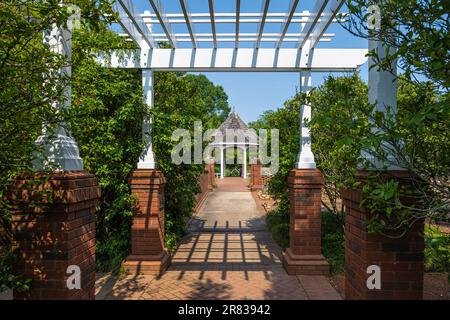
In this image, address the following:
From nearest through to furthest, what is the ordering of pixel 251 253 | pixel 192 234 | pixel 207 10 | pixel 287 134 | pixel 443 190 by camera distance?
1. pixel 443 190
2. pixel 207 10
3. pixel 251 253
4. pixel 287 134
5. pixel 192 234

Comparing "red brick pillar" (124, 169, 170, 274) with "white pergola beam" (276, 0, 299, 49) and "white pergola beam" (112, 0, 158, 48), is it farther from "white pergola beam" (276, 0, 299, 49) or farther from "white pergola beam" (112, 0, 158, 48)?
"white pergola beam" (276, 0, 299, 49)

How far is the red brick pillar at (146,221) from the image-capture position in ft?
19.9

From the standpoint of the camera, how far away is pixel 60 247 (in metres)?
2.87

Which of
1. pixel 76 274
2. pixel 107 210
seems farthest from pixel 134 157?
pixel 76 274

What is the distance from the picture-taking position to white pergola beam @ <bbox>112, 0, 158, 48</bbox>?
4.73m

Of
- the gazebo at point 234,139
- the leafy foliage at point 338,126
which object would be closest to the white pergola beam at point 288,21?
the leafy foliage at point 338,126

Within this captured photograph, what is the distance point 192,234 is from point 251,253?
2435 mm

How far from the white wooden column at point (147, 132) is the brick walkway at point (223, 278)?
194cm

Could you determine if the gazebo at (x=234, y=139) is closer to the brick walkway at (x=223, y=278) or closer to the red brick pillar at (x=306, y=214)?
the brick walkway at (x=223, y=278)

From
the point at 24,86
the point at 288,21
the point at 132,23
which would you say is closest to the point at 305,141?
the point at 288,21

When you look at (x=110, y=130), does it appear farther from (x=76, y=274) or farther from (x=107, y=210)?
(x=76, y=274)

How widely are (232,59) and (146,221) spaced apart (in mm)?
3262

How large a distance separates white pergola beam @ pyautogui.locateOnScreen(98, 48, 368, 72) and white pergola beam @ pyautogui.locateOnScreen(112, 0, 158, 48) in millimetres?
261

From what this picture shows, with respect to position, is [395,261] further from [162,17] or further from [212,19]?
[162,17]
